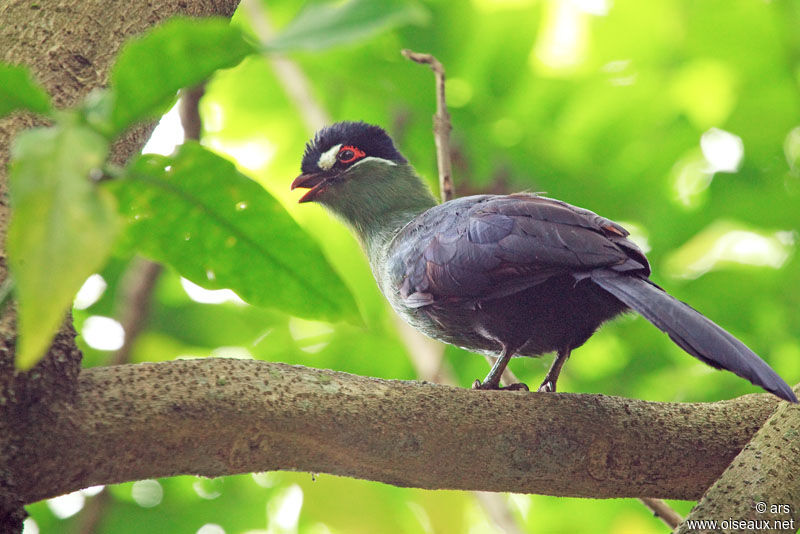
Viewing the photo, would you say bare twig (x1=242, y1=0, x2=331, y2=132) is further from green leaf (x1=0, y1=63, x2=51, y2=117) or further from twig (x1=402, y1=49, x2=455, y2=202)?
green leaf (x1=0, y1=63, x2=51, y2=117)

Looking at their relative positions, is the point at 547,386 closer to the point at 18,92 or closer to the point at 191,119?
the point at 191,119

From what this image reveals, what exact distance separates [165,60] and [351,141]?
2874 mm

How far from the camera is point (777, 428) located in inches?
96.7

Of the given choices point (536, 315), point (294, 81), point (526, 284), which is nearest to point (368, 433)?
point (526, 284)

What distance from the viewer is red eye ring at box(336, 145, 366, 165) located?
14.2 feet

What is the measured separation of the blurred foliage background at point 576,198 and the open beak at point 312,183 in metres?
0.33

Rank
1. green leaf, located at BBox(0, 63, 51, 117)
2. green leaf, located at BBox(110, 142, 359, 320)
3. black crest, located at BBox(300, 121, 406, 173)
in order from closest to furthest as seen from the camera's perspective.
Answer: green leaf, located at BBox(0, 63, 51, 117) → green leaf, located at BBox(110, 142, 359, 320) → black crest, located at BBox(300, 121, 406, 173)

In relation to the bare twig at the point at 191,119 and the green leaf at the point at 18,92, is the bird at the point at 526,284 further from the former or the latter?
the green leaf at the point at 18,92

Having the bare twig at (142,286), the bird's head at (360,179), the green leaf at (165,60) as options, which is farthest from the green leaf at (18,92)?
the bird's head at (360,179)

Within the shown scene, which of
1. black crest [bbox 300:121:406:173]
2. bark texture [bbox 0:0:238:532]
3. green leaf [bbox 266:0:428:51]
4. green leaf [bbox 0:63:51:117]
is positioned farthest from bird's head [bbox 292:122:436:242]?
green leaf [bbox 0:63:51:117]

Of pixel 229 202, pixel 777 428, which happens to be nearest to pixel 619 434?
pixel 777 428

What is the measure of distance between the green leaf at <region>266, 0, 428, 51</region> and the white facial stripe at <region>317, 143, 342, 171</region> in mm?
2757

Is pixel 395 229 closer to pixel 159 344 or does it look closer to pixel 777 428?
pixel 159 344

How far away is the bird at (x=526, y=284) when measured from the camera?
8.04ft
